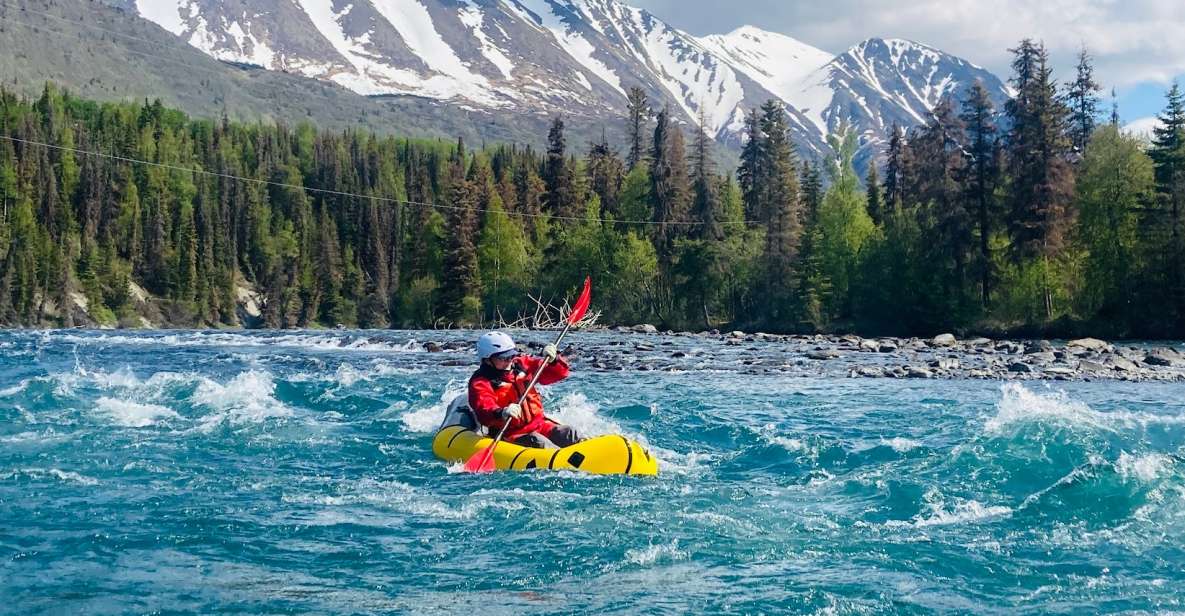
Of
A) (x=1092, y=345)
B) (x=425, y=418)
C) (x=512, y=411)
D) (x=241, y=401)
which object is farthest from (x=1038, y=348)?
(x=512, y=411)

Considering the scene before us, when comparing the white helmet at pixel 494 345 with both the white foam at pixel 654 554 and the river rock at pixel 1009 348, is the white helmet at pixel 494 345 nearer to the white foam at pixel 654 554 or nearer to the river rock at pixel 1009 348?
the white foam at pixel 654 554

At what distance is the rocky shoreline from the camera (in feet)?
92.1

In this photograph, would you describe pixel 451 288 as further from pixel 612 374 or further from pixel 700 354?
pixel 612 374

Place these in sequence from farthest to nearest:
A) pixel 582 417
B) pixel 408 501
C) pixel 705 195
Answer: pixel 705 195
pixel 582 417
pixel 408 501

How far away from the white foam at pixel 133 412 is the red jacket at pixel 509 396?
627 cm

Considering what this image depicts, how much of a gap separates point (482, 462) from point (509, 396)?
1.68 metres

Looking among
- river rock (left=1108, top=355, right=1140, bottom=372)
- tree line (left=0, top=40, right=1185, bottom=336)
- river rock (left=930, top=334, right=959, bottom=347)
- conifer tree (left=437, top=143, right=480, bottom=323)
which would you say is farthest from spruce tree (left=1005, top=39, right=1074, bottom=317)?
conifer tree (left=437, top=143, right=480, bottom=323)

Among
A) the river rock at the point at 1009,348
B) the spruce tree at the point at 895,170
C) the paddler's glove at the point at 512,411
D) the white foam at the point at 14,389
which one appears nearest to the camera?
the paddler's glove at the point at 512,411

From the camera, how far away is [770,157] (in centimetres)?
6831

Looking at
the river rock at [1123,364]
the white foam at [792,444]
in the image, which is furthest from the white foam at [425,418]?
the river rock at [1123,364]

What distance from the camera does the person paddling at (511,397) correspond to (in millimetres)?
13867

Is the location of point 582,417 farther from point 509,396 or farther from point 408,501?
point 408,501

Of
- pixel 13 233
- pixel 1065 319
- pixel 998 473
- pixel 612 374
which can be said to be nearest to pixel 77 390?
pixel 612 374

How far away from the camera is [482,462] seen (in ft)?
43.1
